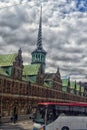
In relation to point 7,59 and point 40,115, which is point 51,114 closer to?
point 40,115

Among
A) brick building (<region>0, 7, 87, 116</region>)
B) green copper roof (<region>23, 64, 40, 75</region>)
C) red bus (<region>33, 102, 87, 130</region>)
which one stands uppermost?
green copper roof (<region>23, 64, 40, 75</region>)

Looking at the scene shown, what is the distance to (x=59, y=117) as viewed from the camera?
30.1 metres

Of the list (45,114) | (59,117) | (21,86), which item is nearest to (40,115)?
(45,114)

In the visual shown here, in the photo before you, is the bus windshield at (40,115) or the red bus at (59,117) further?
the bus windshield at (40,115)

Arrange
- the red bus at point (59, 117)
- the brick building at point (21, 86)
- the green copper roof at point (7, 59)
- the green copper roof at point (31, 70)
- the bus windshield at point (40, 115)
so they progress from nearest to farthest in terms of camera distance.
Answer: the red bus at point (59, 117), the bus windshield at point (40, 115), the brick building at point (21, 86), the green copper roof at point (7, 59), the green copper roof at point (31, 70)

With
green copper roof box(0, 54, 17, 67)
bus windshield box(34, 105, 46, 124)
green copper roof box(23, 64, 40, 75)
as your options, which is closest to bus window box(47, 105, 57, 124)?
bus windshield box(34, 105, 46, 124)

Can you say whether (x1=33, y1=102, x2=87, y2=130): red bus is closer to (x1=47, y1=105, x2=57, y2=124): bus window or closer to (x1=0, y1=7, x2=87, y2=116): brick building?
(x1=47, y1=105, x2=57, y2=124): bus window

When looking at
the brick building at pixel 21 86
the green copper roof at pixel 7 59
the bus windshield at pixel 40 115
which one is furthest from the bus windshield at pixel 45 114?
the green copper roof at pixel 7 59

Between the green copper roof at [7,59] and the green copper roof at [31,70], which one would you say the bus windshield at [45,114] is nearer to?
the green copper roof at [7,59]

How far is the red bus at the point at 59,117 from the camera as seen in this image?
29.4 metres

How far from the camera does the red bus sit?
96.4 feet

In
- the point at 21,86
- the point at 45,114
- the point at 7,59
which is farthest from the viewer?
the point at 21,86

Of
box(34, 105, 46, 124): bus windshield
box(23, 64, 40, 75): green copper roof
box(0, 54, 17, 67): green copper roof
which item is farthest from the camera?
box(23, 64, 40, 75): green copper roof

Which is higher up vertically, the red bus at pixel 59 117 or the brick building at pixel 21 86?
the brick building at pixel 21 86
